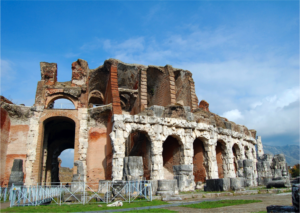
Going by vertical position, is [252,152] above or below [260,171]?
above

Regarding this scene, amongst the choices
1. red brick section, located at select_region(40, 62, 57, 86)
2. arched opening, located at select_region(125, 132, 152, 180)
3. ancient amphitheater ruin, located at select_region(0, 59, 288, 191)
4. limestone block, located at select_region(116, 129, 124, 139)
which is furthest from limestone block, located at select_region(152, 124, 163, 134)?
red brick section, located at select_region(40, 62, 57, 86)

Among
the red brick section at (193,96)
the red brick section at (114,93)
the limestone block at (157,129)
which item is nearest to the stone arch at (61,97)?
the red brick section at (114,93)

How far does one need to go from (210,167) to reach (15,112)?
13.9 metres

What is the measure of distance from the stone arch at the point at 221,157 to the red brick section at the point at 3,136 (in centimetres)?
1510

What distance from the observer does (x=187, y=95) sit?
824 inches

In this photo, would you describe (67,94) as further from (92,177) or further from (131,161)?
(131,161)

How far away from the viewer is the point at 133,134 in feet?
60.6

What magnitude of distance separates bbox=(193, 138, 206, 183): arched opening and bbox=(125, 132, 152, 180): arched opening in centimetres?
416

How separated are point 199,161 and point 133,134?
517 centimetres

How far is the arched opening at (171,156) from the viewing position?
16391 mm

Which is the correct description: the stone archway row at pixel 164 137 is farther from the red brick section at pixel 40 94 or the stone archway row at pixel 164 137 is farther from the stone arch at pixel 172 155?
the red brick section at pixel 40 94

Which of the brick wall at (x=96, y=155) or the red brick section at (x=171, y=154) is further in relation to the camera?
the brick wall at (x=96, y=155)

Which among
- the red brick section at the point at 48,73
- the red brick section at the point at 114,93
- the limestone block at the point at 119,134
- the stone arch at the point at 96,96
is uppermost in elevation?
the red brick section at the point at 48,73

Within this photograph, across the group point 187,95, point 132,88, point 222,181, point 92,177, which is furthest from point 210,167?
point 132,88
